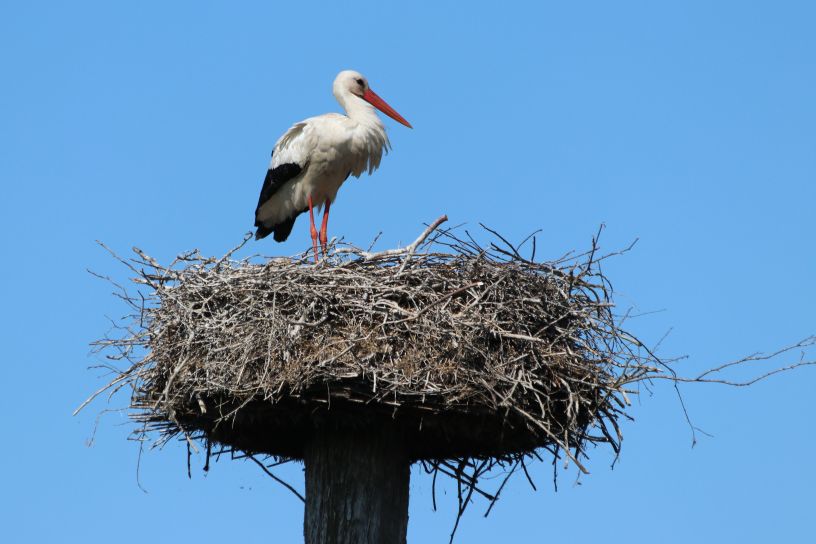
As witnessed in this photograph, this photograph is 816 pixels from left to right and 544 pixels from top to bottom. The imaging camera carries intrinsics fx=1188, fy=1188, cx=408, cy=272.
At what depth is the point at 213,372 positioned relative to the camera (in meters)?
5.85

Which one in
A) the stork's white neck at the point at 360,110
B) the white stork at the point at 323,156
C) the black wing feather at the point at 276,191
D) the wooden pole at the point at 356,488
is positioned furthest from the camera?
the black wing feather at the point at 276,191

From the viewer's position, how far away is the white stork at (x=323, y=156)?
29.9 ft

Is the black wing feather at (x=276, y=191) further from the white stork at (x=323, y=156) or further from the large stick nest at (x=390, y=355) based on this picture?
the large stick nest at (x=390, y=355)

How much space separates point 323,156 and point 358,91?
3.02 feet

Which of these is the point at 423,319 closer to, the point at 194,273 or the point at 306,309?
the point at 306,309

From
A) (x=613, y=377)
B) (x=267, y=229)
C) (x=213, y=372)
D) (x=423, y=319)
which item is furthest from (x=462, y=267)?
(x=267, y=229)

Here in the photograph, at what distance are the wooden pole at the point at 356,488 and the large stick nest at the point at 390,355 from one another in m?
0.10

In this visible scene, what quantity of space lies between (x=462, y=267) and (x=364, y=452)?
1.31 meters

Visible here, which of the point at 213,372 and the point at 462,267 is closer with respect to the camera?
the point at 213,372

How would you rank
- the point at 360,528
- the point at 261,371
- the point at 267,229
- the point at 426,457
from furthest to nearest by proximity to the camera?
the point at 267,229, the point at 426,457, the point at 261,371, the point at 360,528

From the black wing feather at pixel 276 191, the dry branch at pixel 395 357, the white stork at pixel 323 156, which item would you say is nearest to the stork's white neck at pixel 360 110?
the white stork at pixel 323 156

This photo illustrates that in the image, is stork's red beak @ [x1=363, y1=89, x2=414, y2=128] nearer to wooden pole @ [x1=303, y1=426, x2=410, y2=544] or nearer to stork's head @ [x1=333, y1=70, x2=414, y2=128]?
stork's head @ [x1=333, y1=70, x2=414, y2=128]

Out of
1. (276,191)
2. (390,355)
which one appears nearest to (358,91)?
(276,191)

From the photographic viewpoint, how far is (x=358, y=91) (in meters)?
9.79
